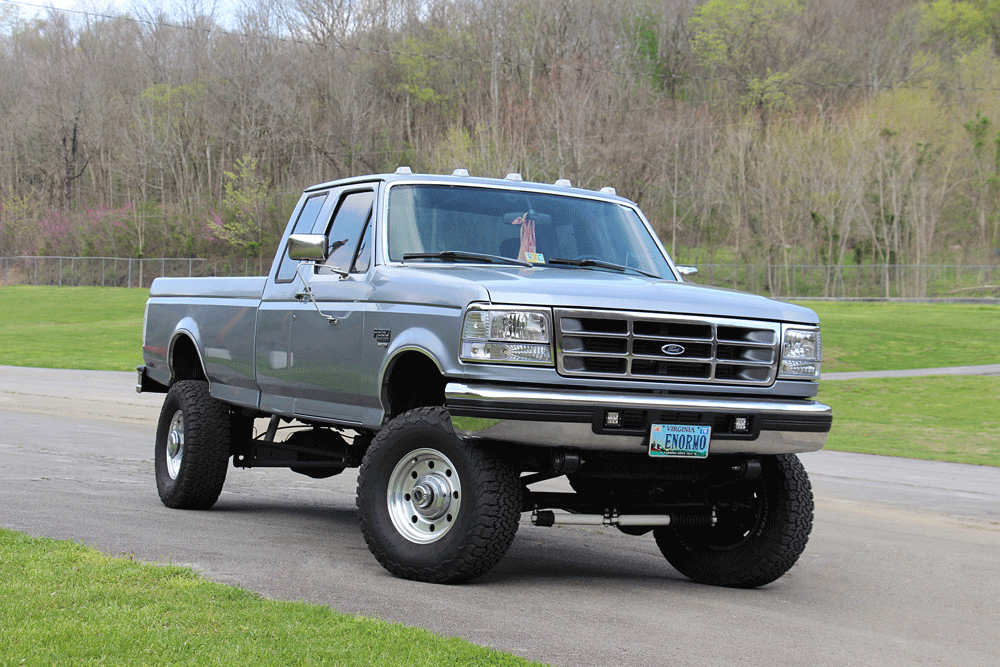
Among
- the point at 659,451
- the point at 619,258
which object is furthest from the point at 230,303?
the point at 659,451

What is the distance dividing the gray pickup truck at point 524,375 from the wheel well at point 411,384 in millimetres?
12

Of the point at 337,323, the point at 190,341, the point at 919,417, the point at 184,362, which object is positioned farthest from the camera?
the point at 919,417

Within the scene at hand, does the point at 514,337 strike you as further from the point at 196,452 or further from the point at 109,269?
the point at 109,269

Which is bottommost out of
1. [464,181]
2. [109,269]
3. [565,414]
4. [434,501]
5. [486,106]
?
[434,501]

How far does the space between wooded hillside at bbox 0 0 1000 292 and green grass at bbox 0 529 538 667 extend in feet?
208

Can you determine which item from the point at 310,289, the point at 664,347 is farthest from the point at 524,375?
the point at 310,289

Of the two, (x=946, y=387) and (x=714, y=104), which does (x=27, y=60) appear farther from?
(x=946, y=387)

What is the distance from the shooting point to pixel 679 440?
6.46 meters

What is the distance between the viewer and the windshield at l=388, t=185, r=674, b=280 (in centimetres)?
770

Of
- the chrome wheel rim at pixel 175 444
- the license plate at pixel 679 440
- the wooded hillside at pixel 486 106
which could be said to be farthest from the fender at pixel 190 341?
the wooded hillside at pixel 486 106

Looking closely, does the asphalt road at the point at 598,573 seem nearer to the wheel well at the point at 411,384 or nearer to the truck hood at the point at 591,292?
the wheel well at the point at 411,384

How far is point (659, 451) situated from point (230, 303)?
419cm

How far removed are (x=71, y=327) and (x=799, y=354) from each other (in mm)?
44198

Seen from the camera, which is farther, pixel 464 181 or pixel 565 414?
pixel 464 181
